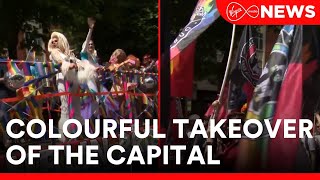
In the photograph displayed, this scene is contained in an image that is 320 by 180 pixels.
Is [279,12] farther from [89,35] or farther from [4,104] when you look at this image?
[4,104]

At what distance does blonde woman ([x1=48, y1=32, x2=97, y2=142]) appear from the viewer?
11.1 ft

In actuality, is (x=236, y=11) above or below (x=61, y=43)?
above

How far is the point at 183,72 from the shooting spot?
320cm

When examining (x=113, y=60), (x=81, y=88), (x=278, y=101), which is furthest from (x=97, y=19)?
(x=278, y=101)

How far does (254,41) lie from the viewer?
128 inches

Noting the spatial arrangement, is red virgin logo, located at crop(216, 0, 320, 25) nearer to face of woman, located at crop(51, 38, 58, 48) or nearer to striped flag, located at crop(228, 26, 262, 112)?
striped flag, located at crop(228, 26, 262, 112)

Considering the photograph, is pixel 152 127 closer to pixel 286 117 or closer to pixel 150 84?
pixel 150 84

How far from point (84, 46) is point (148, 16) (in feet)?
1.19

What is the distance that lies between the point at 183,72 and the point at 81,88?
59 cm

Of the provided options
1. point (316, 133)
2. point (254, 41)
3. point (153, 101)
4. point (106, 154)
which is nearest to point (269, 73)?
point (254, 41)

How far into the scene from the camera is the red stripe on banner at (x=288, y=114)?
10.4 feet

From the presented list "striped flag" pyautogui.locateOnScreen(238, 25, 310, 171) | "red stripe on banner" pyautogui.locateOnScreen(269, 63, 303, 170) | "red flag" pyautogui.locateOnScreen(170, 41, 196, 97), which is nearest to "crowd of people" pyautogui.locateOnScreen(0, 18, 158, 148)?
"red flag" pyautogui.locateOnScreen(170, 41, 196, 97)

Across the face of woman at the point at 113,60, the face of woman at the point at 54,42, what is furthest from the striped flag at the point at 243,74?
the face of woman at the point at 54,42

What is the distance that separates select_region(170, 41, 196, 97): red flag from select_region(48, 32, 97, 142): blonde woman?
482 mm
